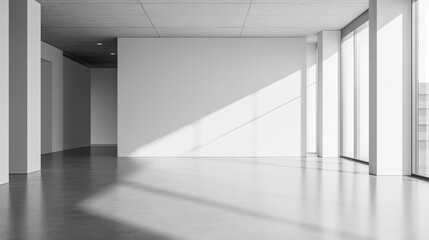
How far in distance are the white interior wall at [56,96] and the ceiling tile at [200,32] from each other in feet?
16.4

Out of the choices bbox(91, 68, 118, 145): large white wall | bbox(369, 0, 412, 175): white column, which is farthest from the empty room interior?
bbox(91, 68, 118, 145): large white wall

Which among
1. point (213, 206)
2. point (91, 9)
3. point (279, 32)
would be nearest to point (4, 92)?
point (91, 9)

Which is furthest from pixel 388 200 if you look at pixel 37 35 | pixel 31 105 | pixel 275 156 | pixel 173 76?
pixel 173 76

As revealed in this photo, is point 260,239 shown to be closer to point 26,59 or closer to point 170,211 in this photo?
point 170,211

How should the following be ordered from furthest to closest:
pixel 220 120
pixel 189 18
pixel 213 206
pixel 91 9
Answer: pixel 220 120, pixel 189 18, pixel 91 9, pixel 213 206

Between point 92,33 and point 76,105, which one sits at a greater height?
point 92,33

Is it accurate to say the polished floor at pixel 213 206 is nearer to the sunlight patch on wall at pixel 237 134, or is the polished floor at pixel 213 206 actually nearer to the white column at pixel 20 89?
the white column at pixel 20 89

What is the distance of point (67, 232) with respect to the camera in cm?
459

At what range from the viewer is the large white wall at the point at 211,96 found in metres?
16.2

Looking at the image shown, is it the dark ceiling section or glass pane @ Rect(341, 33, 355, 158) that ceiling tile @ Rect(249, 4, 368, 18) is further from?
the dark ceiling section

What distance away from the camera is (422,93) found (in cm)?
992

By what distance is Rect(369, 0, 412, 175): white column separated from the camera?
10148mm

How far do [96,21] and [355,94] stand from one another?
7.75 metres

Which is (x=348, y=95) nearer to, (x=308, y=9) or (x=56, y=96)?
(x=308, y=9)
